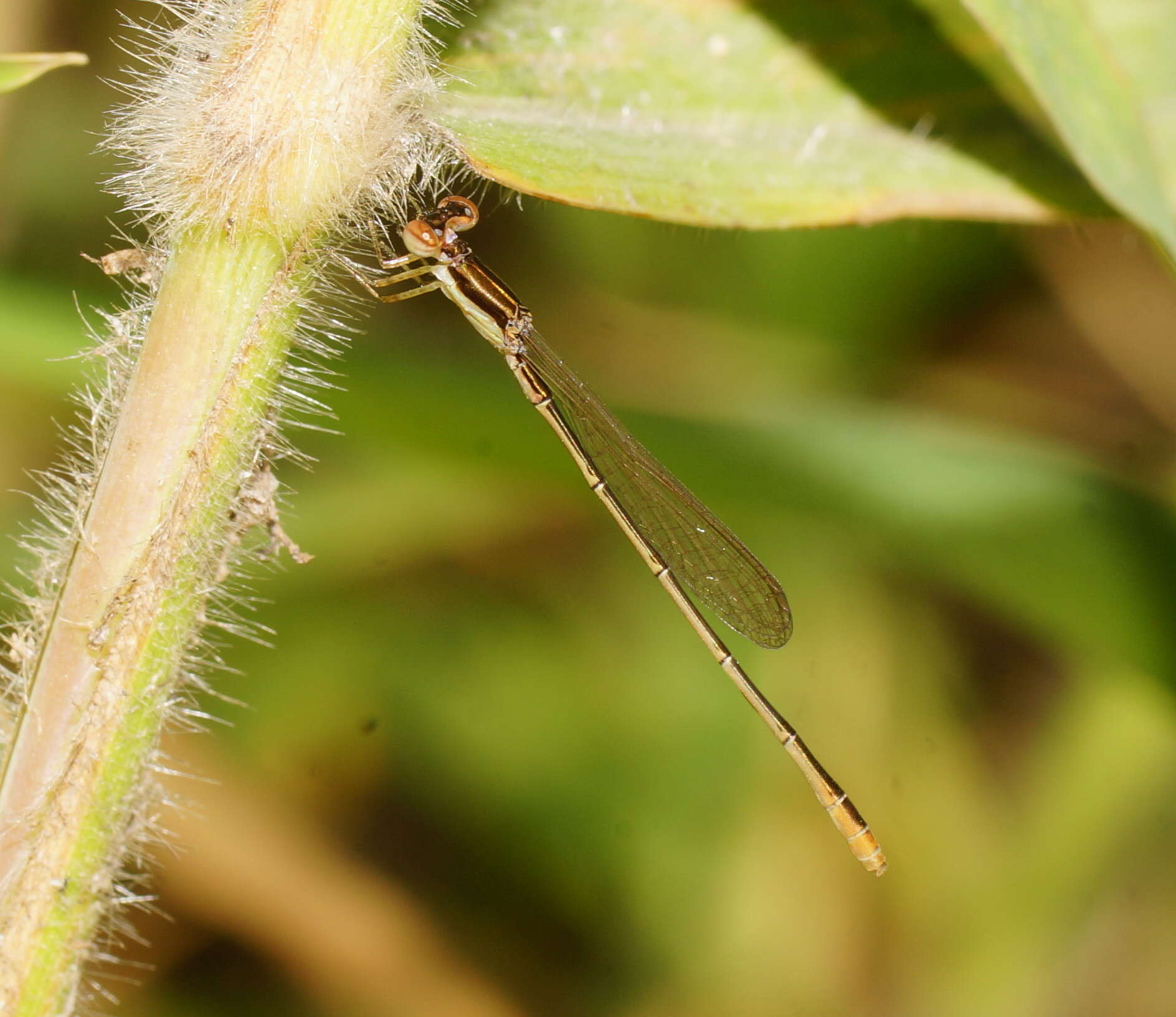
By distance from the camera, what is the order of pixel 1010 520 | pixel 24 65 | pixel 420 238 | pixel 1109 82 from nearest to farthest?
pixel 24 65 → pixel 1109 82 → pixel 420 238 → pixel 1010 520

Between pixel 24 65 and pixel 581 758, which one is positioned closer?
pixel 24 65

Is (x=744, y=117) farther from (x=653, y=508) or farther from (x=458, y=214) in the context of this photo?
(x=653, y=508)

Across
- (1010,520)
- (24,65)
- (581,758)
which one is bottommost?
(581,758)

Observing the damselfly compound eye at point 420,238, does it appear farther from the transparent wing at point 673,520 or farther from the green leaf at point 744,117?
the green leaf at point 744,117

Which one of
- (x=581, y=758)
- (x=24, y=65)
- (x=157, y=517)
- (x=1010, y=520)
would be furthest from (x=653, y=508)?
(x=24, y=65)

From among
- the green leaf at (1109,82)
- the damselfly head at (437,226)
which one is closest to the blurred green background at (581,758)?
the damselfly head at (437,226)

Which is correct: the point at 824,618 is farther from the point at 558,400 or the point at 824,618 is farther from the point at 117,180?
the point at 117,180
